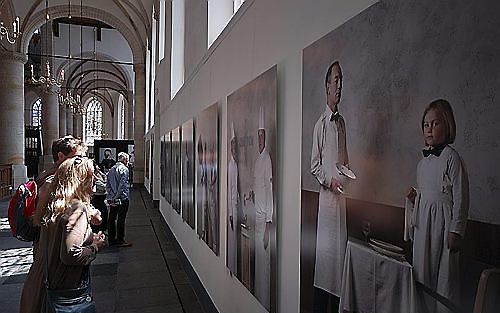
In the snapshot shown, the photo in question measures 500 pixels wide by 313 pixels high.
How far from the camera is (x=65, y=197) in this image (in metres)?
2.57

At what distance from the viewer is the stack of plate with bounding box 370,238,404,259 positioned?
4.61 feet

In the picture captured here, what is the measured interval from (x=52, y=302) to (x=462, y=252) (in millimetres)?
2409

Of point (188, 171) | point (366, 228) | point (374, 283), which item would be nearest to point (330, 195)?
point (366, 228)

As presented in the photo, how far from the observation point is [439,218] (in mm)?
1208

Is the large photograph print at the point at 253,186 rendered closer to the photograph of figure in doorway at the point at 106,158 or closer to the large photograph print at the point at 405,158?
the large photograph print at the point at 405,158

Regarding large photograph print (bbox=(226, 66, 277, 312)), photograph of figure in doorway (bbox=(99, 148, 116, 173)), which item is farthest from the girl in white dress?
photograph of figure in doorway (bbox=(99, 148, 116, 173))

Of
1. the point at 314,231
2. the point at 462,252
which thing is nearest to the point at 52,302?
the point at 314,231

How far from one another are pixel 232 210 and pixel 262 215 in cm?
84

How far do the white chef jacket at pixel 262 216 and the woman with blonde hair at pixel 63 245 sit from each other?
114 centimetres

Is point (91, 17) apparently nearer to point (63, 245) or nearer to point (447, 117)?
point (63, 245)

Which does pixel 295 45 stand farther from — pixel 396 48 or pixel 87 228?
pixel 87 228

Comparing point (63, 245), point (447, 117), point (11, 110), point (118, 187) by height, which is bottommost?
point (118, 187)

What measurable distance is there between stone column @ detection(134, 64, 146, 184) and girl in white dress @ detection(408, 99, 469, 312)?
69.8 ft

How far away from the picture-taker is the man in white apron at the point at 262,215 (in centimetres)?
272
